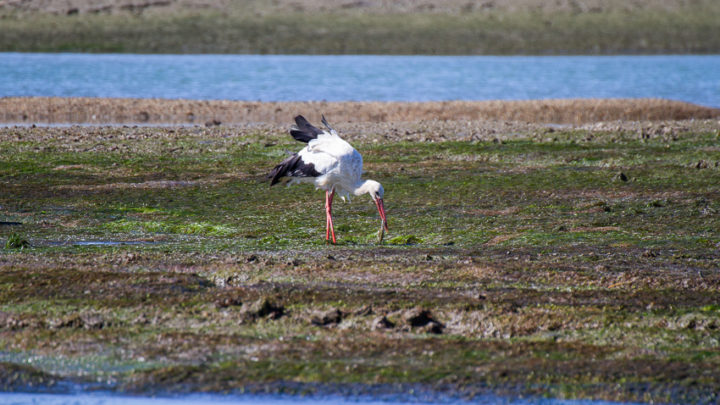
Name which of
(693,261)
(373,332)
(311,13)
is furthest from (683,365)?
(311,13)

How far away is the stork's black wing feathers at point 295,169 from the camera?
12992mm

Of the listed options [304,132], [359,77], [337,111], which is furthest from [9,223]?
[359,77]

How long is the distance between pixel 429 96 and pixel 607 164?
19717 millimetres

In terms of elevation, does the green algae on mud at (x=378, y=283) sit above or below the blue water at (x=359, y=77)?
below

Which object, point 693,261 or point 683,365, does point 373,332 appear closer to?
point 683,365

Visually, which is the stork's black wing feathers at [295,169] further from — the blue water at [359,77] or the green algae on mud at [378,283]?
the blue water at [359,77]

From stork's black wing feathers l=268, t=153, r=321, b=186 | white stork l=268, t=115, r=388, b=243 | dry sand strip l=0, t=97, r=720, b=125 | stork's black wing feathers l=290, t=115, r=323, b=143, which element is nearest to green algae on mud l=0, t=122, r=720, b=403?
white stork l=268, t=115, r=388, b=243

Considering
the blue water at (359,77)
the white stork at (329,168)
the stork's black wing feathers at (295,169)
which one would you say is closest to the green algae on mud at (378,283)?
the white stork at (329,168)

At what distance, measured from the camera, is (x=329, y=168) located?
42.1ft

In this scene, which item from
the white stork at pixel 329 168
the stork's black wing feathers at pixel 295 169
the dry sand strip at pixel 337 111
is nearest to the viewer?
the white stork at pixel 329 168

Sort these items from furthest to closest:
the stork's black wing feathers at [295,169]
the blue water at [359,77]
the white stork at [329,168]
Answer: the blue water at [359,77]
the stork's black wing feathers at [295,169]
the white stork at [329,168]

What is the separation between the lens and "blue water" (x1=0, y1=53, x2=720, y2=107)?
3759cm

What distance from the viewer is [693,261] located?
1023cm

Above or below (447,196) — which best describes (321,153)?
above
